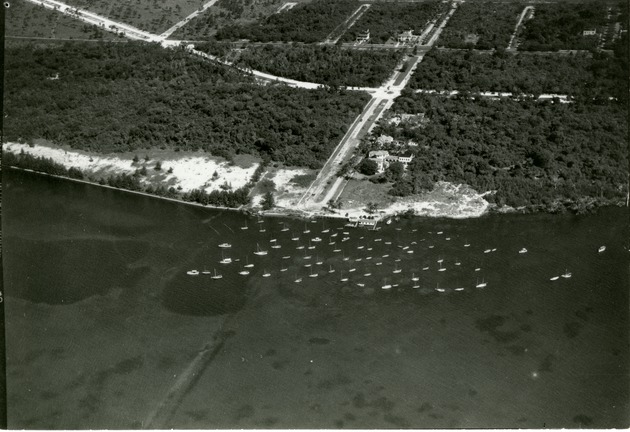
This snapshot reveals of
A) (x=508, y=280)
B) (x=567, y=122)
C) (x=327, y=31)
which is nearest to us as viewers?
(x=508, y=280)

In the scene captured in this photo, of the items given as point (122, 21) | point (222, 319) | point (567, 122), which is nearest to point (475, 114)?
point (567, 122)

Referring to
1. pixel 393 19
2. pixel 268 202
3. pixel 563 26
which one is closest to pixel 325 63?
pixel 393 19

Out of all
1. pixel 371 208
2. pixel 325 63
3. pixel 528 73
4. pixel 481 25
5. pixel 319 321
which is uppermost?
pixel 481 25

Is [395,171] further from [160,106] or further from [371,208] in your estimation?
[160,106]

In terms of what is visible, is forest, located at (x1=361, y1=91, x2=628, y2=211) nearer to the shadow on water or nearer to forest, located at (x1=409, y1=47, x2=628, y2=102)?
forest, located at (x1=409, y1=47, x2=628, y2=102)

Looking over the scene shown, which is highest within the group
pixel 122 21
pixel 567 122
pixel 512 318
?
pixel 122 21

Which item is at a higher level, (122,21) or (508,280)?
(122,21)

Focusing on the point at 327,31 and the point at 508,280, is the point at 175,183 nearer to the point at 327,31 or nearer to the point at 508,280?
the point at 508,280
